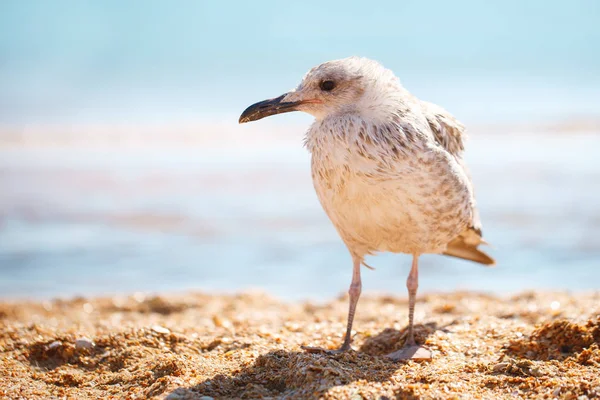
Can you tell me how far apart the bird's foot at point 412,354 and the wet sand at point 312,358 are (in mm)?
57

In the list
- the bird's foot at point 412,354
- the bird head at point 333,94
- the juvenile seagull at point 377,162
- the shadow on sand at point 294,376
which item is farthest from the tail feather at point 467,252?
the bird head at point 333,94

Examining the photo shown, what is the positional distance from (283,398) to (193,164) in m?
11.8

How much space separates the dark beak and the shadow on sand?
134 centimetres

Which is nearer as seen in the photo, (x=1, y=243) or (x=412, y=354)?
(x=412, y=354)

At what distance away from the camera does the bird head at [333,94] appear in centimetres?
367

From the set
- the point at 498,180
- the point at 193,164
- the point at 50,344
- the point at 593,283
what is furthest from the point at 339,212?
the point at 193,164

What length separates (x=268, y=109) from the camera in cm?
372

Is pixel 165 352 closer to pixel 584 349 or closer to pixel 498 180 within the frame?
pixel 584 349

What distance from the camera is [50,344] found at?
12.6 feet

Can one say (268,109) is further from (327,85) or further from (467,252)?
(467,252)

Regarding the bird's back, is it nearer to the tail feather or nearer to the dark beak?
the dark beak

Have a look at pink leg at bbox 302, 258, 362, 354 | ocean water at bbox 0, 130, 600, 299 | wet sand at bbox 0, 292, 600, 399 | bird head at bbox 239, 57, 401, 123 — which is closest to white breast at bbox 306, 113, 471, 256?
bird head at bbox 239, 57, 401, 123

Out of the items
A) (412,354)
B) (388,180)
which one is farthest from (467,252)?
(388,180)

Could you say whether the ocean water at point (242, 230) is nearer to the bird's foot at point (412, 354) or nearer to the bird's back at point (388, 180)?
the bird's foot at point (412, 354)
